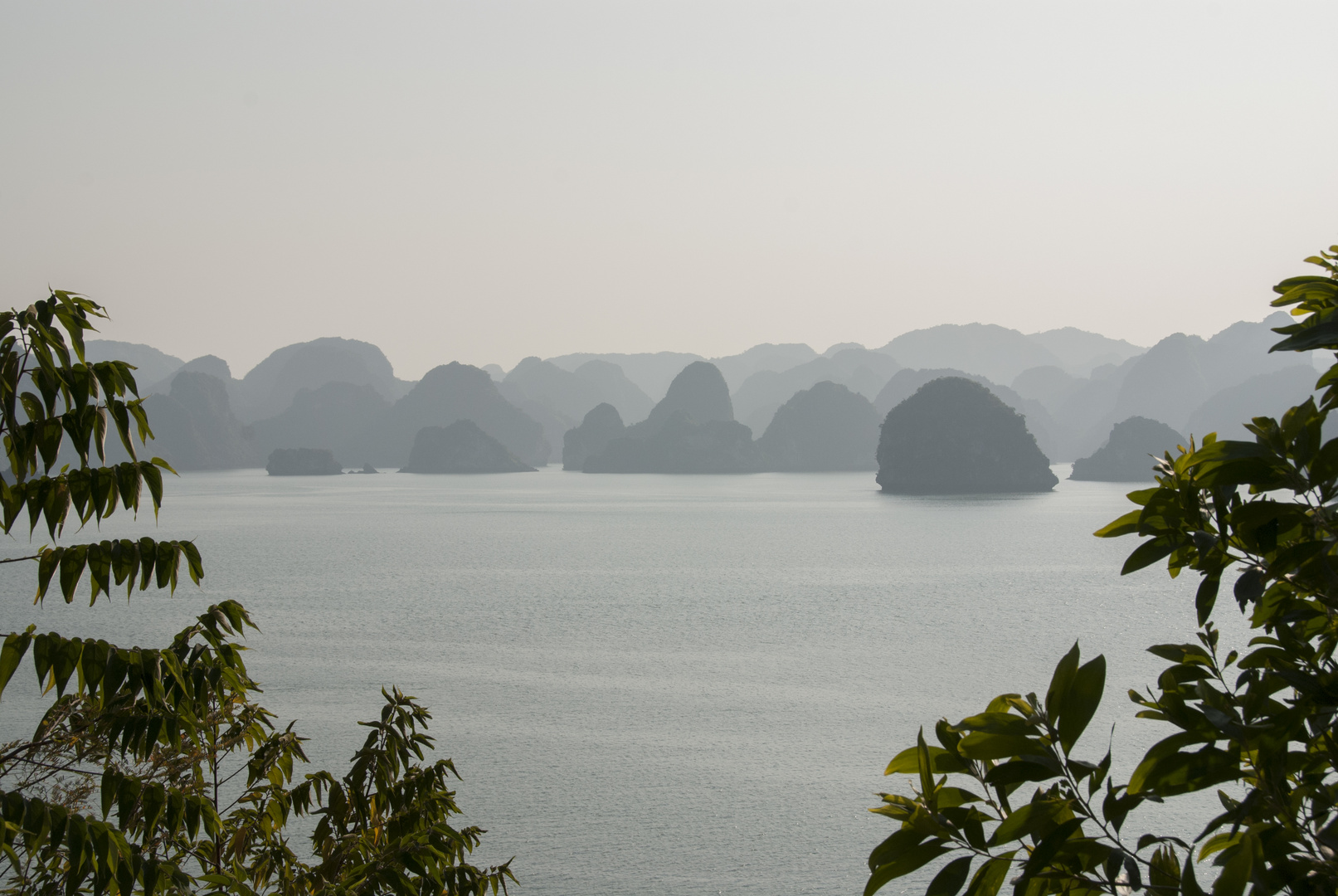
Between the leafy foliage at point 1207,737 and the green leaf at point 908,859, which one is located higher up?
the leafy foliage at point 1207,737

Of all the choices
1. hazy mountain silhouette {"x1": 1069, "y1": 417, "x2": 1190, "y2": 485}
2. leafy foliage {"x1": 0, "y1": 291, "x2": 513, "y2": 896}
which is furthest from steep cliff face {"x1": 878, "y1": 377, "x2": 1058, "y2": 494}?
leafy foliage {"x1": 0, "y1": 291, "x2": 513, "y2": 896}

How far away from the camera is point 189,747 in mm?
5438

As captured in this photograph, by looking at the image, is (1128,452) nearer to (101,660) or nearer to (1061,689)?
(101,660)

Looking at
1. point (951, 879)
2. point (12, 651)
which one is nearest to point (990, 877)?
point (951, 879)

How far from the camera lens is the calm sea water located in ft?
48.8

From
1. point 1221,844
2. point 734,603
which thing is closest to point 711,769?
point 1221,844

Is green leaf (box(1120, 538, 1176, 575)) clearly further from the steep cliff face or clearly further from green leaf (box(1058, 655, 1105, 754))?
the steep cliff face

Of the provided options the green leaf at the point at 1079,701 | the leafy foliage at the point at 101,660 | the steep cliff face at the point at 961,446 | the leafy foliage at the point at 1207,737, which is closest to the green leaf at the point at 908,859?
the leafy foliage at the point at 1207,737

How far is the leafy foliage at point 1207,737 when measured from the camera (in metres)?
1.25

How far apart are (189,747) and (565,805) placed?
36.8 ft

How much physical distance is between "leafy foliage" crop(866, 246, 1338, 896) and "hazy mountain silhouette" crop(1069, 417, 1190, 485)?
161 metres

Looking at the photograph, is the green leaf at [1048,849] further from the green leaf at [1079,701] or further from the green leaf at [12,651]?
the green leaf at [12,651]

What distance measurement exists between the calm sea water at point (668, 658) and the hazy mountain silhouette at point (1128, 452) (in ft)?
290

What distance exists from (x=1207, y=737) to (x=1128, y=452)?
6792 inches
